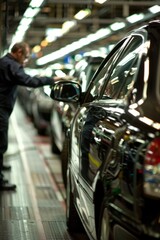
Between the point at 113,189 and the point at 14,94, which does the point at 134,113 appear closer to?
the point at 113,189

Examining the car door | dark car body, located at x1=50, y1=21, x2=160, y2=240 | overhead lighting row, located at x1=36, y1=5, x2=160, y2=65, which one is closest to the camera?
dark car body, located at x1=50, y1=21, x2=160, y2=240

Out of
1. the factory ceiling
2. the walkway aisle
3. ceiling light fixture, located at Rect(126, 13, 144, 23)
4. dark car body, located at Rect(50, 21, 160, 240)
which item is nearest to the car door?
dark car body, located at Rect(50, 21, 160, 240)

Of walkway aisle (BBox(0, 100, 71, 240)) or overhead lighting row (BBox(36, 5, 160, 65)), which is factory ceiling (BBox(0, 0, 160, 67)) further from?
walkway aisle (BBox(0, 100, 71, 240))

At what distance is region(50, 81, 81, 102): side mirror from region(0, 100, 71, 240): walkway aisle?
56.5 inches

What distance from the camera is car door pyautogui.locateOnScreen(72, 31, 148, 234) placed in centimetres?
525

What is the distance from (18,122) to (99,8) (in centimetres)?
1438

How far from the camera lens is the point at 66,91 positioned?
26.7ft

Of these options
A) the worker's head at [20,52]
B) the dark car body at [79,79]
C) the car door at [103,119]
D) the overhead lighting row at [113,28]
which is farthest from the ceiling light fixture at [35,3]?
the car door at [103,119]

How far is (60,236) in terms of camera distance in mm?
7816

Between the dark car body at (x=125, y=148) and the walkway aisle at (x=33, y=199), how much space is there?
1324 mm

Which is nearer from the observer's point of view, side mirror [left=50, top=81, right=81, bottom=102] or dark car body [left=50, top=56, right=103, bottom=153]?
side mirror [left=50, top=81, right=81, bottom=102]

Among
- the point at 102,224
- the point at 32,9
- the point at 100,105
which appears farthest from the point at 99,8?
the point at 102,224

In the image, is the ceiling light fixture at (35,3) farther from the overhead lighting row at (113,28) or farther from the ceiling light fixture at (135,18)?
the ceiling light fixture at (135,18)

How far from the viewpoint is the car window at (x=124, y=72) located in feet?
17.9
